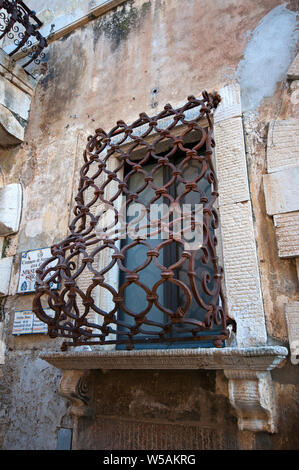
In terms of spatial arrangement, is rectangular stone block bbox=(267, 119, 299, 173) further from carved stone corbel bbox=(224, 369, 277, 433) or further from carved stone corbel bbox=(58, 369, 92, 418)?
carved stone corbel bbox=(58, 369, 92, 418)

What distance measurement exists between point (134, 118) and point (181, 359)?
6.31 ft

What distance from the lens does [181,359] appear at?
6.28ft

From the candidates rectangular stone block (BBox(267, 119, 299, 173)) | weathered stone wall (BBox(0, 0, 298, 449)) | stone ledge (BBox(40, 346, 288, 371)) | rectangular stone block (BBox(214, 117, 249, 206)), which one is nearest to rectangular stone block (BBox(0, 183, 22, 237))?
weathered stone wall (BBox(0, 0, 298, 449))

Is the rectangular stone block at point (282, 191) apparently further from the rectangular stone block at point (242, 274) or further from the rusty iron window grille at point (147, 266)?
the rusty iron window grille at point (147, 266)

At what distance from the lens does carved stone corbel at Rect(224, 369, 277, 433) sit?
177 centimetres

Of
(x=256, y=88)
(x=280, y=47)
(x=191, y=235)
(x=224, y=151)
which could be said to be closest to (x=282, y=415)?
(x=191, y=235)

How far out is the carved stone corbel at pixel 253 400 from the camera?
177 centimetres

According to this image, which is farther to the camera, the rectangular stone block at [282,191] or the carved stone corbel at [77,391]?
the carved stone corbel at [77,391]

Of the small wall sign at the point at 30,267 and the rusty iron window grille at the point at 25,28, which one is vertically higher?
the rusty iron window grille at the point at 25,28

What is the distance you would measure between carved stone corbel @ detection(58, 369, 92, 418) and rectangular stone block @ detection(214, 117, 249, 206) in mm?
1391

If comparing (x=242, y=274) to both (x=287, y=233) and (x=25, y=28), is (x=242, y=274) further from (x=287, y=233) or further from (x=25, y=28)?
(x=25, y=28)

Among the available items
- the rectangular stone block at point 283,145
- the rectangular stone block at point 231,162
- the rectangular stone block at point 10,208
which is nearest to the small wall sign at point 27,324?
the rectangular stone block at point 10,208

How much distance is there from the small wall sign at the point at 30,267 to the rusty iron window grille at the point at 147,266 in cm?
25
